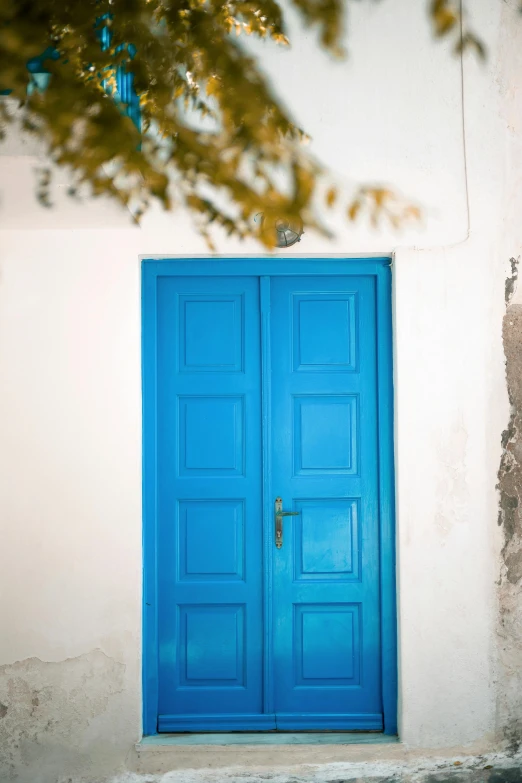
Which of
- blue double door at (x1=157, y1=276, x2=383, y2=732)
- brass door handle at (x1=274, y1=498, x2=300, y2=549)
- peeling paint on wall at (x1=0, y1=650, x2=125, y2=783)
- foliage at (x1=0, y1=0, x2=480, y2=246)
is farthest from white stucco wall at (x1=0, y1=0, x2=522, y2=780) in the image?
foliage at (x1=0, y1=0, x2=480, y2=246)

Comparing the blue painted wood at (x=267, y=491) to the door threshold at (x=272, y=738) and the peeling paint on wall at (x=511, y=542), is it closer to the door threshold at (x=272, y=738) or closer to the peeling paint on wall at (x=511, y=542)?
the door threshold at (x=272, y=738)

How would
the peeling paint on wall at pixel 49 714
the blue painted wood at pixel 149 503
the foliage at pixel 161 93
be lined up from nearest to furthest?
the foliage at pixel 161 93 < the peeling paint on wall at pixel 49 714 < the blue painted wood at pixel 149 503

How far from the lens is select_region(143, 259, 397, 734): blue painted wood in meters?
4.30

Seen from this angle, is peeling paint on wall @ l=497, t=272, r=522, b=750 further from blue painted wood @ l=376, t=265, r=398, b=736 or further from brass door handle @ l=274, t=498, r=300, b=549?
brass door handle @ l=274, t=498, r=300, b=549

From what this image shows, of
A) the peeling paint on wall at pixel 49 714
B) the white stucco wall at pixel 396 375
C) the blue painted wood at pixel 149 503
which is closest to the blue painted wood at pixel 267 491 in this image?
the white stucco wall at pixel 396 375

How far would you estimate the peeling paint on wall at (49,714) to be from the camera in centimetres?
407

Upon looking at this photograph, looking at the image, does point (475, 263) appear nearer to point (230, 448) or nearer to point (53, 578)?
point (230, 448)

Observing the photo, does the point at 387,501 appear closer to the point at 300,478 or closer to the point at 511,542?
the point at 300,478

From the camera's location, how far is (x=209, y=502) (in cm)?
438

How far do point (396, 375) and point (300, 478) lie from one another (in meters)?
0.77

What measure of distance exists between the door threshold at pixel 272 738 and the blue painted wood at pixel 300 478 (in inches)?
1.8

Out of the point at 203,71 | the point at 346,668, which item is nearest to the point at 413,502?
the point at 346,668

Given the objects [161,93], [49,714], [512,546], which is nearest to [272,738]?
[49,714]

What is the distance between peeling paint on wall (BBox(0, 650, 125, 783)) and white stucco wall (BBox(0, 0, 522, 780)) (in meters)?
0.02
